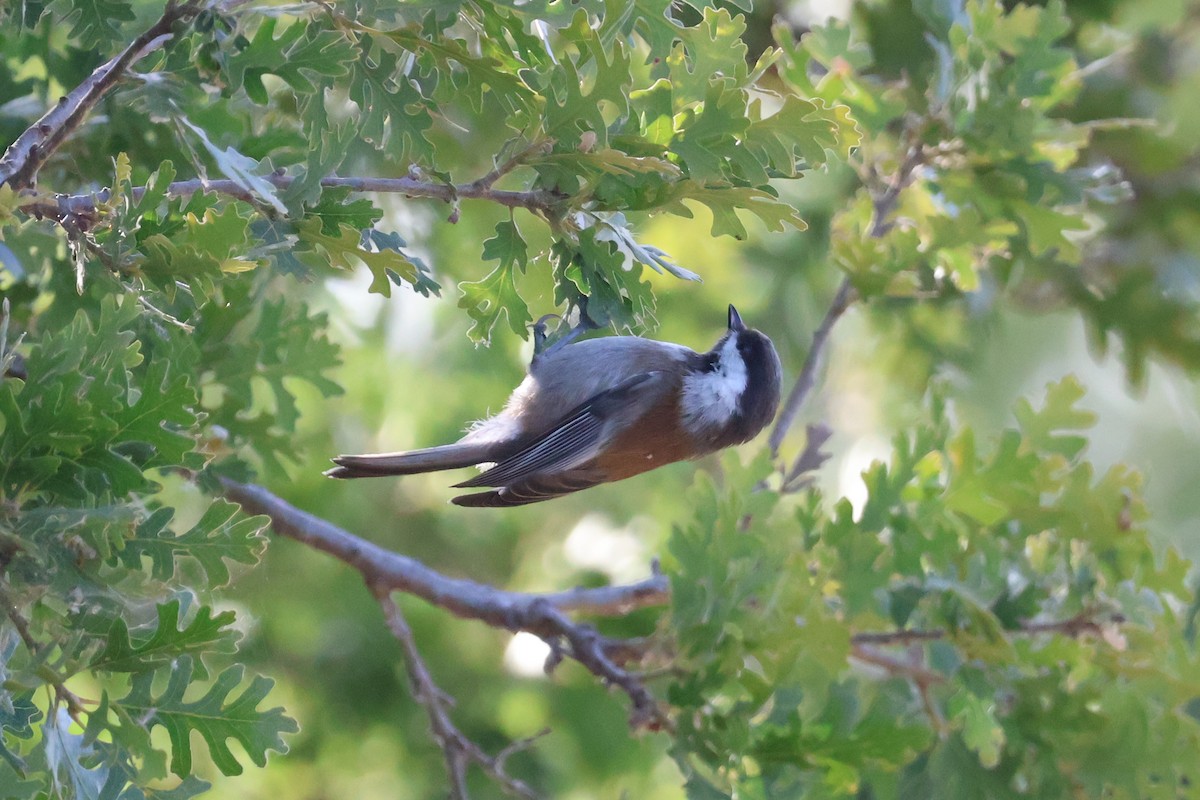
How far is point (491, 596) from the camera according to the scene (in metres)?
3.42

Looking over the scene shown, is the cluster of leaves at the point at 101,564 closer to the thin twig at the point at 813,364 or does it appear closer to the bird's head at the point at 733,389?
the bird's head at the point at 733,389

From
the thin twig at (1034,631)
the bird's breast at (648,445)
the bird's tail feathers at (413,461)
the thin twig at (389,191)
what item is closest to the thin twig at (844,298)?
the bird's breast at (648,445)

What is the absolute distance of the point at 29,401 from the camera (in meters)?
2.03

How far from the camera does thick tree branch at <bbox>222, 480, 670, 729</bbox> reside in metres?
3.17

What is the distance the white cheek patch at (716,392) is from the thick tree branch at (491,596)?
50 centimetres

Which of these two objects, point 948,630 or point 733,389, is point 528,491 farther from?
point 948,630

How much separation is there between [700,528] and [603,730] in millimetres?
2019

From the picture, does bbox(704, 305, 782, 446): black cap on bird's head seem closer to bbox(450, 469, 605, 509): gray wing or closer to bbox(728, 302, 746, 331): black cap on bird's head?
bbox(728, 302, 746, 331): black cap on bird's head

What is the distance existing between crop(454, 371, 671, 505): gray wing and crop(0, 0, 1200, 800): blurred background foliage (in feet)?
0.89

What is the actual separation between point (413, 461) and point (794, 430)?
4260 millimetres

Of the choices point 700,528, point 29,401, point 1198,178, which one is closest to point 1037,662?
point 700,528

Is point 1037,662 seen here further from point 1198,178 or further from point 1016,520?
point 1198,178

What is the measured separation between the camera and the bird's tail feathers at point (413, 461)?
8.96ft

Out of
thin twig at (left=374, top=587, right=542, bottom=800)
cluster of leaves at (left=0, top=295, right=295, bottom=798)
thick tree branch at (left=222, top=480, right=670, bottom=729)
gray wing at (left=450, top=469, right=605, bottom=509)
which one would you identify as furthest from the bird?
cluster of leaves at (left=0, top=295, right=295, bottom=798)
